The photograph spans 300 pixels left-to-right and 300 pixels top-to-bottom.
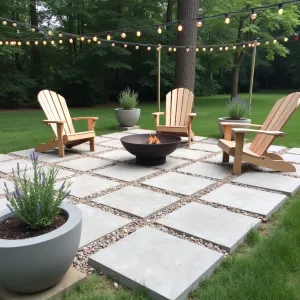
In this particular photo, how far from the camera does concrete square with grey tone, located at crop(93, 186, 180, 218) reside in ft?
8.27

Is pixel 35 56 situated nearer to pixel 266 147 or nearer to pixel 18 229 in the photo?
pixel 266 147

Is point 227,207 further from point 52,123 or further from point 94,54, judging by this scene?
point 94,54

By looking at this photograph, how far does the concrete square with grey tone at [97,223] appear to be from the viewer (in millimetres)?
2098

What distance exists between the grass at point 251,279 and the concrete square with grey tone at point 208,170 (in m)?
1.47

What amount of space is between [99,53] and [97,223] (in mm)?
12021

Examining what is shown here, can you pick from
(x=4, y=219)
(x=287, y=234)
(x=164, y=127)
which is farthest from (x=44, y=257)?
(x=164, y=127)

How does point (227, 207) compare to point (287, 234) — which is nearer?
point (287, 234)


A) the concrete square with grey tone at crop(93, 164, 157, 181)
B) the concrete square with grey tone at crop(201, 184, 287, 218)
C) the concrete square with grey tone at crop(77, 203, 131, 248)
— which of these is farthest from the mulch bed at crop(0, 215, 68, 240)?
the concrete square with grey tone at crop(93, 164, 157, 181)

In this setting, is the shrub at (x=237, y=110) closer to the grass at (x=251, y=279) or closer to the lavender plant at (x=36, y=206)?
the grass at (x=251, y=279)

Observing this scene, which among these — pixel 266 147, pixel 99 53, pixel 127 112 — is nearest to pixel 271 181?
pixel 266 147

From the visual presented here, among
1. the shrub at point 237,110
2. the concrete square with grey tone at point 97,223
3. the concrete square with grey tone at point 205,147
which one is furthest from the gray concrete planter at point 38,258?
the shrub at point 237,110

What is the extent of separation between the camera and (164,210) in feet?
8.37

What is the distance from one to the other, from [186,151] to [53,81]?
11.7 metres

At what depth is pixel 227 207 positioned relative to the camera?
2592 mm
